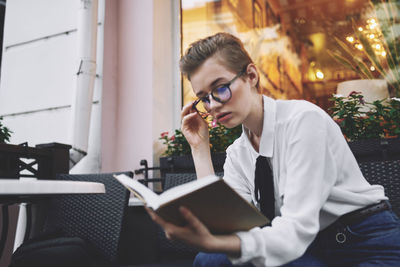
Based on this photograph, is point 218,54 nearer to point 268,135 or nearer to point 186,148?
point 268,135

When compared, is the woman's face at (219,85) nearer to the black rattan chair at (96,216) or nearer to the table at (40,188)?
the table at (40,188)

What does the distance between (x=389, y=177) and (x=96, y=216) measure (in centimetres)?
160

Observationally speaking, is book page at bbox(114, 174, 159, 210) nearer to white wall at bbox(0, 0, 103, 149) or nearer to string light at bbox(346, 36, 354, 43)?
white wall at bbox(0, 0, 103, 149)

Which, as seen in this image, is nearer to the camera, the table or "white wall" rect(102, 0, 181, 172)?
the table

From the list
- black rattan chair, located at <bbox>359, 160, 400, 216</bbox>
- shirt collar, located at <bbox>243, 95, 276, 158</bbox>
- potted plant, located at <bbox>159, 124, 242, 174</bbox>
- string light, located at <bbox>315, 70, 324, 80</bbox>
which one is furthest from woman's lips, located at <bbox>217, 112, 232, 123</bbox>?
string light, located at <bbox>315, 70, 324, 80</bbox>

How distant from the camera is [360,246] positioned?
108 cm

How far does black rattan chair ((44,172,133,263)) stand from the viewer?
6.50 feet

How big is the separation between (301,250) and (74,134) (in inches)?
91.0

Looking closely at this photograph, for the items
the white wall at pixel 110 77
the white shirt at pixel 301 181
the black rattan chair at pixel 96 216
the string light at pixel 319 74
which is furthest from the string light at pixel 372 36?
the black rattan chair at pixel 96 216

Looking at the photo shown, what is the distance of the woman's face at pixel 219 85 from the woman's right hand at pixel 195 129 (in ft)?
1.33

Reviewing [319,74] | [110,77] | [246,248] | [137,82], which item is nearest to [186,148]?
[137,82]

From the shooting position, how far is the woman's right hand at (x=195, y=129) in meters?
1.62

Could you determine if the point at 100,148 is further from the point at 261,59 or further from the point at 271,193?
the point at 271,193

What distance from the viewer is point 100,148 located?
308 centimetres
